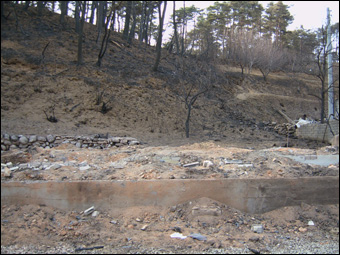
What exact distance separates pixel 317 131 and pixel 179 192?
930cm

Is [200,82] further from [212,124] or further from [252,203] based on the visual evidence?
[252,203]

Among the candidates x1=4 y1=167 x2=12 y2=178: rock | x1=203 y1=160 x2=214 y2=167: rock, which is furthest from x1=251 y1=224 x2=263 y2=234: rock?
x1=4 y1=167 x2=12 y2=178: rock

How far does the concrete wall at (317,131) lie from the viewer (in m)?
10.8

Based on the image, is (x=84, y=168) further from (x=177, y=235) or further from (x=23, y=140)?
(x=23, y=140)

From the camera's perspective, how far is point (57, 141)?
319 inches

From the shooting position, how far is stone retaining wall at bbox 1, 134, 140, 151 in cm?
677

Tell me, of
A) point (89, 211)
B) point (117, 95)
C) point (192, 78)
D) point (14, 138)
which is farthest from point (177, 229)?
point (192, 78)

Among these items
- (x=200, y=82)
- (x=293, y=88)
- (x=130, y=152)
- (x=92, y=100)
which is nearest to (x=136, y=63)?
(x=200, y=82)

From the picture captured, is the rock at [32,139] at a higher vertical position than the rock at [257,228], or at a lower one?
higher

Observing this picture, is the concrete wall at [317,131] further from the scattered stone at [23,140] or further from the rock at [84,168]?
the scattered stone at [23,140]

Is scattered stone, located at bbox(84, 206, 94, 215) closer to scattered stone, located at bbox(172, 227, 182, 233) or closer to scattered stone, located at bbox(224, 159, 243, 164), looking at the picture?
scattered stone, located at bbox(172, 227, 182, 233)

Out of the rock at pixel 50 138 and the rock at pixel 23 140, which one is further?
the rock at pixel 50 138

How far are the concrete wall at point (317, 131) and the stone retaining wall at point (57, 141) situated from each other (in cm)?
720

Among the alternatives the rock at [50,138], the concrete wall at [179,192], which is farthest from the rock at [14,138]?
the concrete wall at [179,192]
